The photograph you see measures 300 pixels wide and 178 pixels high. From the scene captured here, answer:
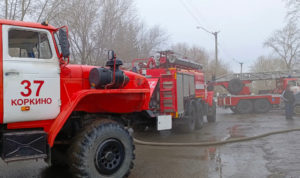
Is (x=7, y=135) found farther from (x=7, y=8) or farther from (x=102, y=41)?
(x=102, y=41)

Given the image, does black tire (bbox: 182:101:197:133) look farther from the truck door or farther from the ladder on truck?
the ladder on truck

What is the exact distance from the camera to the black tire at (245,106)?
782 inches

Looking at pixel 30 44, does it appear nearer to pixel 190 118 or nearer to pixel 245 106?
pixel 190 118

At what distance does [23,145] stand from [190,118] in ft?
24.0

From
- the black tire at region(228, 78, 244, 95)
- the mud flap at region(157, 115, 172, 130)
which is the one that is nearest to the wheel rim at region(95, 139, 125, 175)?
the mud flap at region(157, 115, 172, 130)

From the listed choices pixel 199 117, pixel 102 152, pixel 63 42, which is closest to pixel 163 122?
pixel 102 152

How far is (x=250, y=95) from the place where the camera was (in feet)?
65.1

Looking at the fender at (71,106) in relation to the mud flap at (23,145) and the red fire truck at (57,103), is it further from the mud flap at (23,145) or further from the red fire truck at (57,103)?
the mud flap at (23,145)

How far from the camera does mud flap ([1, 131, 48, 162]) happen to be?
390 cm

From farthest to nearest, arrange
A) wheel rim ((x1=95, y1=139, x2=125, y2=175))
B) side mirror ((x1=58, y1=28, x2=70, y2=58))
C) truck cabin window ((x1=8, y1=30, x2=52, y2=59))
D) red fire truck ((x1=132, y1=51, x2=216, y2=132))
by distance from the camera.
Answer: red fire truck ((x1=132, y1=51, x2=216, y2=132)) < wheel rim ((x1=95, y1=139, x2=125, y2=175)) < truck cabin window ((x1=8, y1=30, x2=52, y2=59)) < side mirror ((x1=58, y1=28, x2=70, y2=58))

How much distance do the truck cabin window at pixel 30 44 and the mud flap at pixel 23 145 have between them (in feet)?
3.76

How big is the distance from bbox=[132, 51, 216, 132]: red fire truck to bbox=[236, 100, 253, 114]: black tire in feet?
31.3

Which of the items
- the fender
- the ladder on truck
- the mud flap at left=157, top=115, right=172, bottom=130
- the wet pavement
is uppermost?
the ladder on truck

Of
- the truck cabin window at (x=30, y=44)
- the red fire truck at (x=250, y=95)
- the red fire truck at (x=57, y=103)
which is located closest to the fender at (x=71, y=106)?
the red fire truck at (x=57, y=103)
